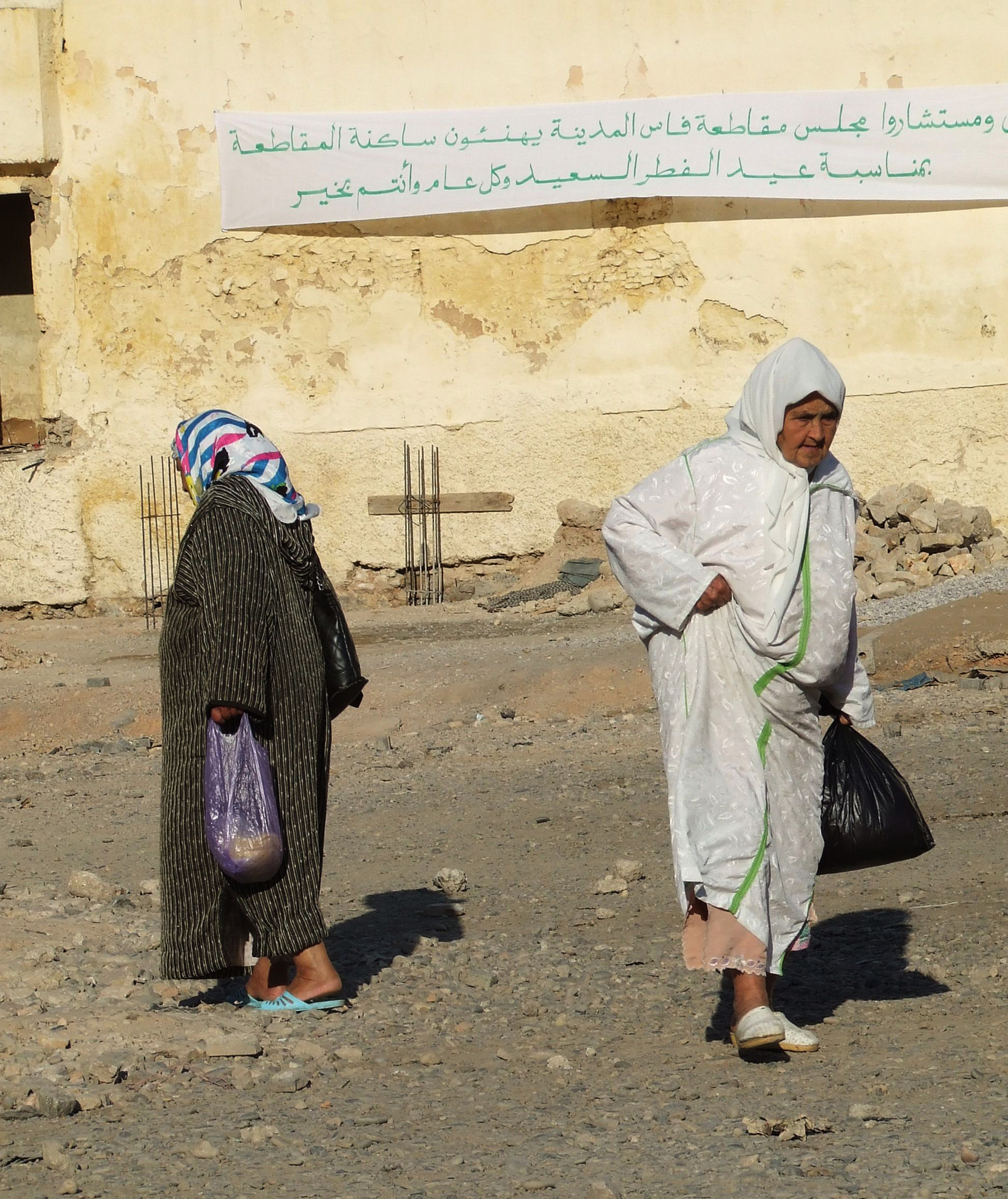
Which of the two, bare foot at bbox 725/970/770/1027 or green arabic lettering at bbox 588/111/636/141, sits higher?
green arabic lettering at bbox 588/111/636/141

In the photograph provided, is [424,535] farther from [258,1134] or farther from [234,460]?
[258,1134]

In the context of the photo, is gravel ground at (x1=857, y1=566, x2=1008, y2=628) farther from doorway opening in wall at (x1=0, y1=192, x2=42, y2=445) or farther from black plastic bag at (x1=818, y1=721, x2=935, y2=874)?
doorway opening in wall at (x1=0, y1=192, x2=42, y2=445)

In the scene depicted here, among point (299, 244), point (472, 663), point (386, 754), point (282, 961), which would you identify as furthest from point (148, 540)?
point (282, 961)

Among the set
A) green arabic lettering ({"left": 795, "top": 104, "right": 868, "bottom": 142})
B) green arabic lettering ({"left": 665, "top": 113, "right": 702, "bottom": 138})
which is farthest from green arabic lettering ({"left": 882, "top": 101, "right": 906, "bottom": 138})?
green arabic lettering ({"left": 665, "top": 113, "right": 702, "bottom": 138})

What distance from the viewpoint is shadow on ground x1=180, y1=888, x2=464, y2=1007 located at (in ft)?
13.3

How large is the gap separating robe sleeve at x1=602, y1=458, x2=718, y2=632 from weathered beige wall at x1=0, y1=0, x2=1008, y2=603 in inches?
314

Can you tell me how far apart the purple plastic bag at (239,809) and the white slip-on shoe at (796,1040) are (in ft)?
3.75

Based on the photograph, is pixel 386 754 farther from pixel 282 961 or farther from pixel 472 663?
pixel 282 961

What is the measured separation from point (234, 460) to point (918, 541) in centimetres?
772

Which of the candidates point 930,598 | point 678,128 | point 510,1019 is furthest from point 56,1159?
point 678,128

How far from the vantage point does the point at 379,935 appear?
4520 millimetres

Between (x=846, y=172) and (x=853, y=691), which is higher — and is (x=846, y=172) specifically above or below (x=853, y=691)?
above

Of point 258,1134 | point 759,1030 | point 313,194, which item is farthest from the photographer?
point 313,194

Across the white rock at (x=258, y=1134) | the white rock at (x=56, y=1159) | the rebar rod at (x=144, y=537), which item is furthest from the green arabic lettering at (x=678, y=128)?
the white rock at (x=56, y=1159)
